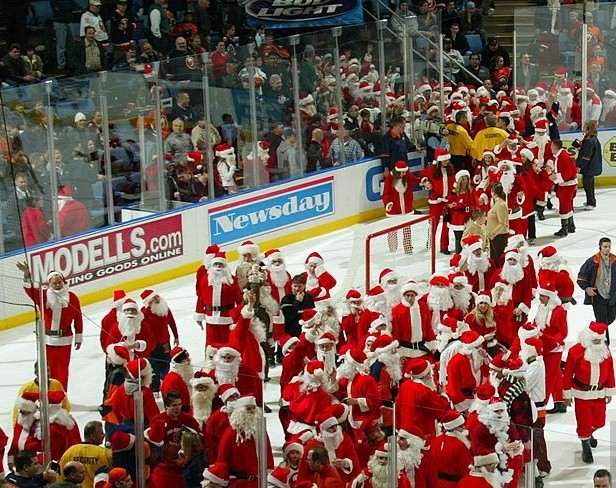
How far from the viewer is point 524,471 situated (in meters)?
8.89

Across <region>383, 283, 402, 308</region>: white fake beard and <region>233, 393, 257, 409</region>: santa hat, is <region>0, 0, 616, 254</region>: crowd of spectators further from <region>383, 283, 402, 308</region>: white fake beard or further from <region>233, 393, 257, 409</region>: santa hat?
<region>233, 393, 257, 409</region>: santa hat

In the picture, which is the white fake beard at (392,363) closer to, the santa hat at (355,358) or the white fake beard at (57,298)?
the santa hat at (355,358)

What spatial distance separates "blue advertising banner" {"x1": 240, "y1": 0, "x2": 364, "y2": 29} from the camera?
20672mm

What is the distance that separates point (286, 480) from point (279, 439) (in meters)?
1.95

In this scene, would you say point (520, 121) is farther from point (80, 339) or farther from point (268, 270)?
point (80, 339)

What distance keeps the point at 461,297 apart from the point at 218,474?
3656mm

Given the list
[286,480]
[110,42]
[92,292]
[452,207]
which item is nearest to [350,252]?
[452,207]

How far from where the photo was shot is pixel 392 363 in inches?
443

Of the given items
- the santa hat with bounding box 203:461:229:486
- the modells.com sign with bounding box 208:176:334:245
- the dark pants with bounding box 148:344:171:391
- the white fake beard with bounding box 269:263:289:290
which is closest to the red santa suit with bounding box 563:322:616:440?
the santa hat with bounding box 203:461:229:486

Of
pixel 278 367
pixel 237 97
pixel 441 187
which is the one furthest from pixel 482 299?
pixel 237 97

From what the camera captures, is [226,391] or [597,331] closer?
[226,391]

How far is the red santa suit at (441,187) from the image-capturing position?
16.9 metres

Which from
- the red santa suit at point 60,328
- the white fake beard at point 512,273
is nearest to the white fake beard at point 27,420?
the red santa suit at point 60,328

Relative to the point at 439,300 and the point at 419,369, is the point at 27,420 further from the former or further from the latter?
the point at 439,300
